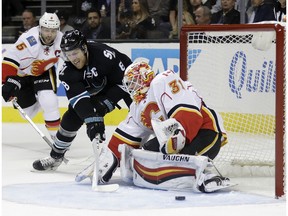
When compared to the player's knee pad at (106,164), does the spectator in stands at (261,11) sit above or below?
above

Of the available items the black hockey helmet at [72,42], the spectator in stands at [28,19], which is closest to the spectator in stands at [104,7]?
the spectator in stands at [28,19]

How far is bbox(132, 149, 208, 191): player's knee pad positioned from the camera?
4.41 metres

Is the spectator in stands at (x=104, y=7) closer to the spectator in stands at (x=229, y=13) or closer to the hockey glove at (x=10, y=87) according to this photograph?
the spectator in stands at (x=229, y=13)

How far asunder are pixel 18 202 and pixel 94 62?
108cm

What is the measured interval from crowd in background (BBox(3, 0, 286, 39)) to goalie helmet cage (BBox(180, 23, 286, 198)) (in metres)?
1.18

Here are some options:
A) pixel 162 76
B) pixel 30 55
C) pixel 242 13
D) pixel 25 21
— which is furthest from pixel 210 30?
pixel 25 21

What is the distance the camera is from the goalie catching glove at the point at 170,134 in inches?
171

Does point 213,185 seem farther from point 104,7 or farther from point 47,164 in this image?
point 104,7

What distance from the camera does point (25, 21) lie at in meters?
8.63

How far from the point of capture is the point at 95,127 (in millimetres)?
4812

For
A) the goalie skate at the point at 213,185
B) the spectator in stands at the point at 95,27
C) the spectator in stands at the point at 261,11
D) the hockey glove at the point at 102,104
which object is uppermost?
the spectator in stands at the point at 261,11

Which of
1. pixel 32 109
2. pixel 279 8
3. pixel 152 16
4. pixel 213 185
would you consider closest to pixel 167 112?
pixel 213 185

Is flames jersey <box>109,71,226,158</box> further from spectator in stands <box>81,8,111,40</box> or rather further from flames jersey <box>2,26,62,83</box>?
spectator in stands <box>81,8,111,40</box>

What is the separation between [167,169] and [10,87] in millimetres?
1964
